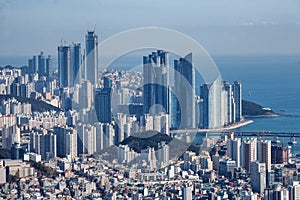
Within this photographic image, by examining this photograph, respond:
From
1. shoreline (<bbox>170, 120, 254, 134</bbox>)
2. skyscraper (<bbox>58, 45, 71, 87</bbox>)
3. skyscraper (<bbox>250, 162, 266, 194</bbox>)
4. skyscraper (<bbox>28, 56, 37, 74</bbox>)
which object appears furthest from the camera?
skyscraper (<bbox>28, 56, 37, 74</bbox>)

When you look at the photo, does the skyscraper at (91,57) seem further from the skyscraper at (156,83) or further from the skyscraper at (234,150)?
the skyscraper at (234,150)

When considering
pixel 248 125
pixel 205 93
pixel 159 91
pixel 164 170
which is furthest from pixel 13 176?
pixel 248 125

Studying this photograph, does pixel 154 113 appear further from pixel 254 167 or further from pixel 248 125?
pixel 248 125

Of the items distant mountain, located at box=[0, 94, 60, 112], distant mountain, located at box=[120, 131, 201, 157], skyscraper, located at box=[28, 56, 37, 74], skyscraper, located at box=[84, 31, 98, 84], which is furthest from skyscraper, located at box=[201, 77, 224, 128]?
skyscraper, located at box=[28, 56, 37, 74]

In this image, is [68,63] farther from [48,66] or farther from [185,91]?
[185,91]

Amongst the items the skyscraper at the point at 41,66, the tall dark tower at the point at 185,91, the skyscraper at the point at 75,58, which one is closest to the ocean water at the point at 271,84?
the tall dark tower at the point at 185,91

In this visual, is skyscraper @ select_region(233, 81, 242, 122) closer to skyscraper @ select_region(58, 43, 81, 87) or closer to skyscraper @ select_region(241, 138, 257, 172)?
skyscraper @ select_region(58, 43, 81, 87)

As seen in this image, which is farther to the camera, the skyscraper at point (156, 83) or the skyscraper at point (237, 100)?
the skyscraper at point (237, 100)
